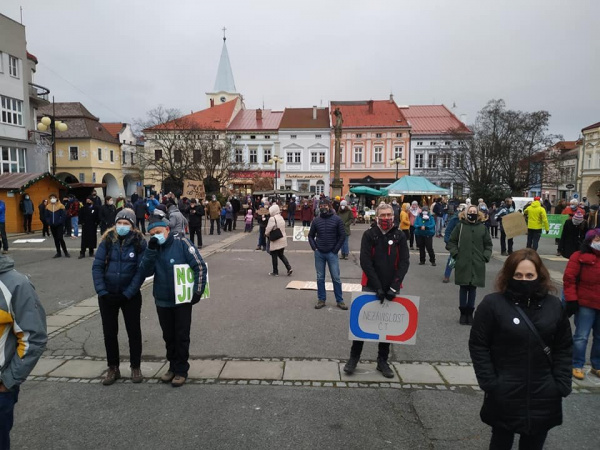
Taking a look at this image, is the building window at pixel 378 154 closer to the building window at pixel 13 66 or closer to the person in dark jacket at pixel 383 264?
the building window at pixel 13 66

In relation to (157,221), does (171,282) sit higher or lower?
lower

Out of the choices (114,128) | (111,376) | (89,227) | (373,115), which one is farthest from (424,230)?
(114,128)

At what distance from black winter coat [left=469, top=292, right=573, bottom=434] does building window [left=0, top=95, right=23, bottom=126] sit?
114 feet

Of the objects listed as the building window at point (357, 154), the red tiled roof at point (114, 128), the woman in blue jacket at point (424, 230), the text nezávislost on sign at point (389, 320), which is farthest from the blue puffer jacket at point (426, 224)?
the red tiled roof at point (114, 128)

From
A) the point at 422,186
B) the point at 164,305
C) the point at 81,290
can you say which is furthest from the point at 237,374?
the point at 422,186

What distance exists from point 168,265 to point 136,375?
51.9 inches

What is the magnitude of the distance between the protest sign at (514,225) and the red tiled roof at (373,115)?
43825mm

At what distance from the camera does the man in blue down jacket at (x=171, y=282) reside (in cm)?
451

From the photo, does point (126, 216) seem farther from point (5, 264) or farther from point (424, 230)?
point (424, 230)

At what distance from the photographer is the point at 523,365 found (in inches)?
103

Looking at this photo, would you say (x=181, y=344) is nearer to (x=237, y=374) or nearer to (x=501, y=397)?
(x=237, y=374)

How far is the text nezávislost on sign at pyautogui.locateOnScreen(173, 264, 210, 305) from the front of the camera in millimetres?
4457

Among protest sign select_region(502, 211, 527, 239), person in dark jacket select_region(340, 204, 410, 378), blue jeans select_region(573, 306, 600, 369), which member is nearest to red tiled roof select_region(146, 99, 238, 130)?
protest sign select_region(502, 211, 527, 239)

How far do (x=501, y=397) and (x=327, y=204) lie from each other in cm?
549
